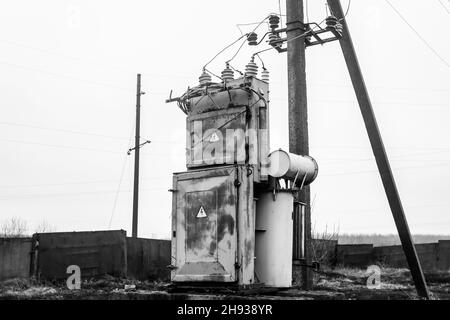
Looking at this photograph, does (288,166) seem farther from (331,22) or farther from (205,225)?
(331,22)

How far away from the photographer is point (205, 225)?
6.81 metres

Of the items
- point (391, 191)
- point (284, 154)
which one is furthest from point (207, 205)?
point (391, 191)

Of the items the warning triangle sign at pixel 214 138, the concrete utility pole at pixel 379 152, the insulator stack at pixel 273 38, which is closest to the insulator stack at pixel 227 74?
the warning triangle sign at pixel 214 138

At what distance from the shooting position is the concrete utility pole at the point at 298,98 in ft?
A: 28.7

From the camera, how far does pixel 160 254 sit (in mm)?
16578

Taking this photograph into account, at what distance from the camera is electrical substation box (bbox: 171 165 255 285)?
6.53 meters

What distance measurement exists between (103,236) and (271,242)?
8.66 metres

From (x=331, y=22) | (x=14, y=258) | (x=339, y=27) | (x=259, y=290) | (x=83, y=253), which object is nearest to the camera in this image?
(x=259, y=290)

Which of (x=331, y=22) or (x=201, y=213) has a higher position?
(x=331, y=22)

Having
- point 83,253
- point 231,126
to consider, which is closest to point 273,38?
point 231,126

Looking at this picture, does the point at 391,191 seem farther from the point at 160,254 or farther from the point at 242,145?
the point at 160,254

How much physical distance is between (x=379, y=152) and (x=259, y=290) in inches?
157

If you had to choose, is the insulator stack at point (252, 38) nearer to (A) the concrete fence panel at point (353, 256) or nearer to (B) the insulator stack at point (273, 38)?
(B) the insulator stack at point (273, 38)

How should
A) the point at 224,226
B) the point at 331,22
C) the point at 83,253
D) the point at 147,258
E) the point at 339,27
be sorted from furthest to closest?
the point at 147,258, the point at 83,253, the point at 339,27, the point at 331,22, the point at 224,226
